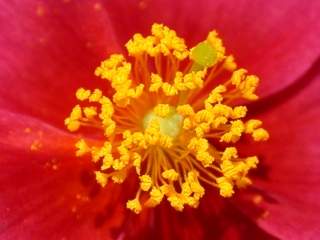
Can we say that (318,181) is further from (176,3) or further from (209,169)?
(176,3)

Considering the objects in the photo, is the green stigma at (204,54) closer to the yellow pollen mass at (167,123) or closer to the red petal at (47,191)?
the yellow pollen mass at (167,123)

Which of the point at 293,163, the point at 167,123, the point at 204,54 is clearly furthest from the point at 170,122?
the point at 293,163

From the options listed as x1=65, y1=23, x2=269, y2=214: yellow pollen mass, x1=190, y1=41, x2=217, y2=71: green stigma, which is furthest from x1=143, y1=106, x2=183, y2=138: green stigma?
x1=190, y1=41, x2=217, y2=71: green stigma

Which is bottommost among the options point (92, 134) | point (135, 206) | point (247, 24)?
point (135, 206)

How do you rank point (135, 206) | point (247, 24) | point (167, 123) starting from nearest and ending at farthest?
1. point (135, 206)
2. point (167, 123)
3. point (247, 24)

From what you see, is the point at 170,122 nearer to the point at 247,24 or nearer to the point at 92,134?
the point at 92,134
